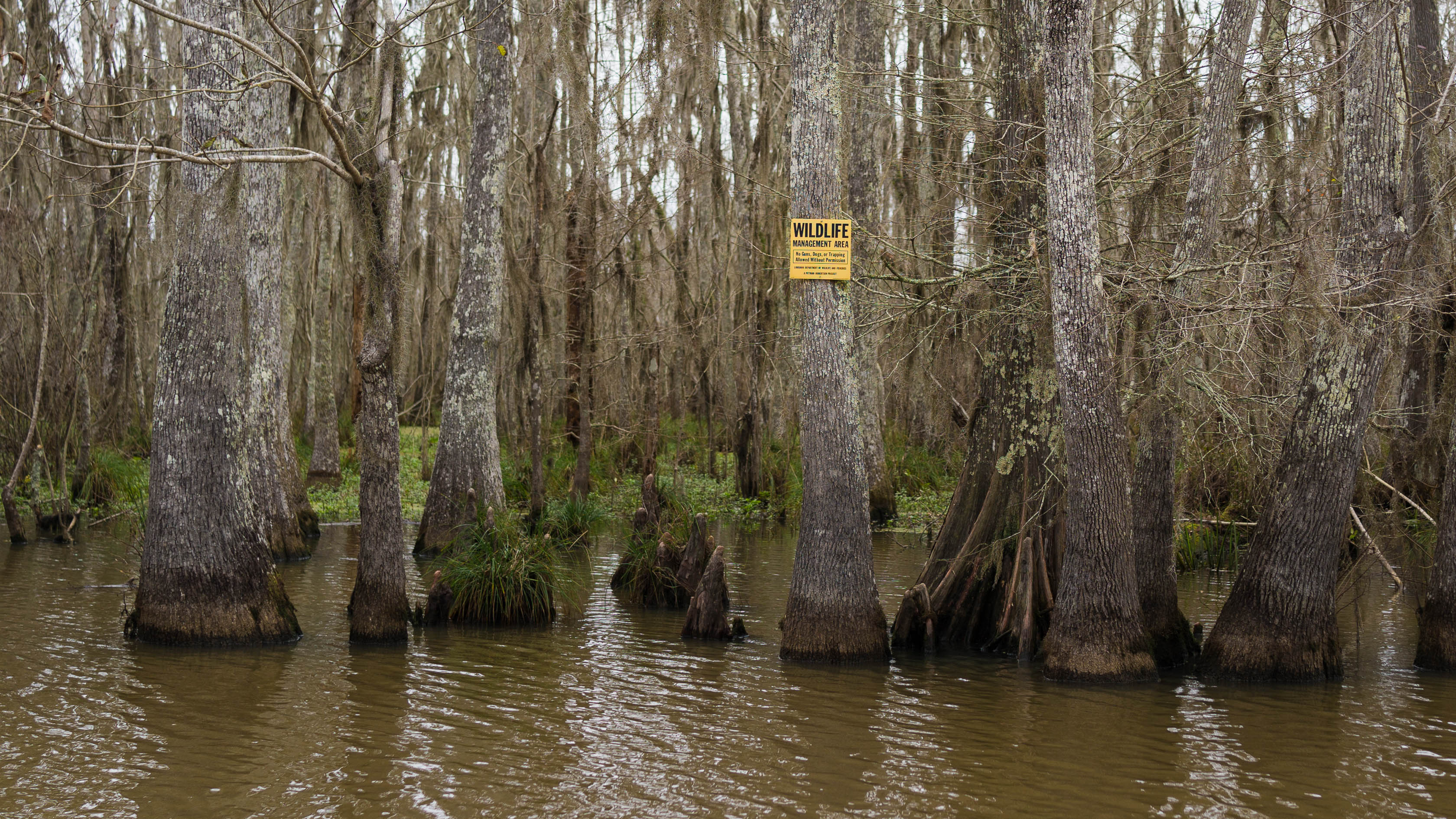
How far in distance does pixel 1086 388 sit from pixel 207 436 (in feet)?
20.5

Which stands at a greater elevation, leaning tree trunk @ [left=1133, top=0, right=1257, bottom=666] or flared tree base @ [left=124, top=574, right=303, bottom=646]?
leaning tree trunk @ [left=1133, top=0, right=1257, bottom=666]

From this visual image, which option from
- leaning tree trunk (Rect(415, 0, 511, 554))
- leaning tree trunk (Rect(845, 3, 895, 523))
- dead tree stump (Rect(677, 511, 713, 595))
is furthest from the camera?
leaning tree trunk (Rect(845, 3, 895, 523))

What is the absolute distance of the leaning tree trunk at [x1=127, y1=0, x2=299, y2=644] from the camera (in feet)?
27.1

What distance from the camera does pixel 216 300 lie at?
333 inches

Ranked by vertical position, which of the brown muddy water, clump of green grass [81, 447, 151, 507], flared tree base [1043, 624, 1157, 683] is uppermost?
clump of green grass [81, 447, 151, 507]

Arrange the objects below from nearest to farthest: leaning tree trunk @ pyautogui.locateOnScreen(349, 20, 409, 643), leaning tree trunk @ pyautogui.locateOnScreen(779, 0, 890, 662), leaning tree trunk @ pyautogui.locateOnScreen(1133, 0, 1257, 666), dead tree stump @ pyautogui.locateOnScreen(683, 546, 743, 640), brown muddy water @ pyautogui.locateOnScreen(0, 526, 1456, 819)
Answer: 1. brown muddy water @ pyautogui.locateOnScreen(0, 526, 1456, 819)
2. leaning tree trunk @ pyautogui.locateOnScreen(1133, 0, 1257, 666)
3. leaning tree trunk @ pyautogui.locateOnScreen(779, 0, 890, 662)
4. leaning tree trunk @ pyautogui.locateOnScreen(349, 20, 409, 643)
5. dead tree stump @ pyautogui.locateOnScreen(683, 546, 743, 640)

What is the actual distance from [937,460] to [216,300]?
14442 mm

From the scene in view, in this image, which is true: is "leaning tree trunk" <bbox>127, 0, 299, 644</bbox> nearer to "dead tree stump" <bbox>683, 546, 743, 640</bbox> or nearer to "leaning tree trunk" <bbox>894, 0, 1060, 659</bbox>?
"dead tree stump" <bbox>683, 546, 743, 640</bbox>

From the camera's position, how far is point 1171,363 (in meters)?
7.71

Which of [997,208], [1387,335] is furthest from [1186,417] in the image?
[997,208]

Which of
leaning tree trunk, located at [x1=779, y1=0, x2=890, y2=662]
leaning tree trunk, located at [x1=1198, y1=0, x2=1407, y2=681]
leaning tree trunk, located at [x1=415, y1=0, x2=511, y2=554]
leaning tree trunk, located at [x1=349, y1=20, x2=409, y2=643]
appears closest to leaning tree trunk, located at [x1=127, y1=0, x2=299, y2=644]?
leaning tree trunk, located at [x1=349, y1=20, x2=409, y2=643]

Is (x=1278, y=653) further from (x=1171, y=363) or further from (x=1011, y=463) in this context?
(x=1011, y=463)

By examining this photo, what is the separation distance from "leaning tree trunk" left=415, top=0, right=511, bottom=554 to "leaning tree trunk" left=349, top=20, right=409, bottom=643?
4935 mm

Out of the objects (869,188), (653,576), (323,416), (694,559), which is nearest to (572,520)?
(653,576)
